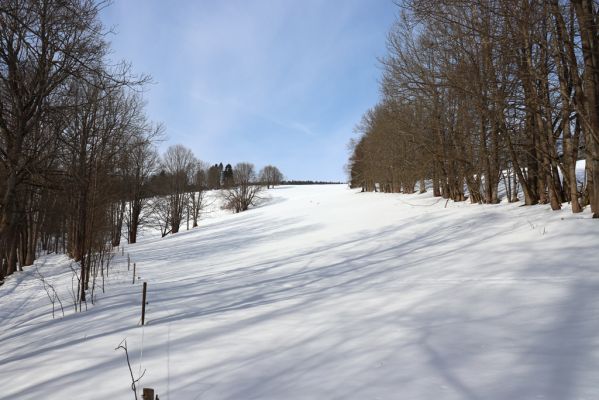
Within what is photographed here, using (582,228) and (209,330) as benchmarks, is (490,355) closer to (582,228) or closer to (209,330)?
(209,330)

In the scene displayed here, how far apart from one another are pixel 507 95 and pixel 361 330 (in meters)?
7.28

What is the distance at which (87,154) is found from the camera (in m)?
9.68

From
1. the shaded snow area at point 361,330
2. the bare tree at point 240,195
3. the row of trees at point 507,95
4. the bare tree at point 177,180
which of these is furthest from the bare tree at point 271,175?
the shaded snow area at point 361,330

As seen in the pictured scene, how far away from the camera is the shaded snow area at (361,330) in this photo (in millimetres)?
3016

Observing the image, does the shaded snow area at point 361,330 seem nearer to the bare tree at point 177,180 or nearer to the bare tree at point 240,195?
the bare tree at point 177,180

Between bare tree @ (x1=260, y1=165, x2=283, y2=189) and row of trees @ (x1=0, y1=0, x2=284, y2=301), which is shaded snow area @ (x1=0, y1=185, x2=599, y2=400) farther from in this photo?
bare tree @ (x1=260, y1=165, x2=283, y2=189)

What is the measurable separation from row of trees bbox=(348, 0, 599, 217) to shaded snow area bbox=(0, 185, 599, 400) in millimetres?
1953

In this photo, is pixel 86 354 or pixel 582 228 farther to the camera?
pixel 582 228

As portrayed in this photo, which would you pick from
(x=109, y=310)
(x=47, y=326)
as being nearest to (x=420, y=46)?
(x=109, y=310)

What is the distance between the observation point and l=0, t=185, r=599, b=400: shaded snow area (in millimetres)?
3016

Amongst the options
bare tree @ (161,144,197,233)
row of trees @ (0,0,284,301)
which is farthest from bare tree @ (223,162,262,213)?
row of trees @ (0,0,284,301)

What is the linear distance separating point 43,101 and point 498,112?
11112 millimetres

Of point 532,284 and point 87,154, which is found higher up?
point 87,154

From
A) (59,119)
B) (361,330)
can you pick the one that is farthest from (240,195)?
(361,330)
